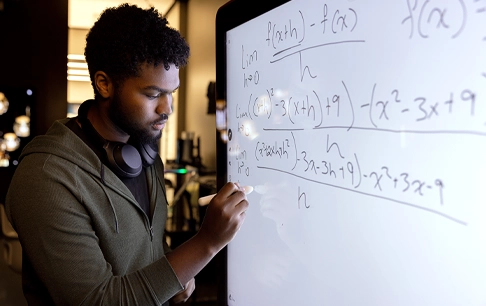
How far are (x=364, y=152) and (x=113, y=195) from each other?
2.09ft

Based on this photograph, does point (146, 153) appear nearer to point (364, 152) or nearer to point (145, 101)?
point (145, 101)

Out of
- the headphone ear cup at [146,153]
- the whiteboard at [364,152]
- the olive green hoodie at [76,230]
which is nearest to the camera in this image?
the whiteboard at [364,152]

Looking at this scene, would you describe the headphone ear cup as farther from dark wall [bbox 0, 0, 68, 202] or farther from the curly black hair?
dark wall [bbox 0, 0, 68, 202]

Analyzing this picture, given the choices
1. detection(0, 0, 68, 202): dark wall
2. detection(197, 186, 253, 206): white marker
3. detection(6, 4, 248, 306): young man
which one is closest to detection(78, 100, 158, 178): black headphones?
detection(6, 4, 248, 306): young man

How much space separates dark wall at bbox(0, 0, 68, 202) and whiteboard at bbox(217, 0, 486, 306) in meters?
3.78

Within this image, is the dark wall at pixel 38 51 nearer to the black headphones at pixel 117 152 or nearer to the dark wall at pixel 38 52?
the dark wall at pixel 38 52

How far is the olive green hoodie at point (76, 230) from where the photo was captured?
0.97 metres

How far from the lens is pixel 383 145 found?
0.77 metres

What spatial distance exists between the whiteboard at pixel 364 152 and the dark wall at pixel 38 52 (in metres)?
3.78

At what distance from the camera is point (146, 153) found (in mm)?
1315

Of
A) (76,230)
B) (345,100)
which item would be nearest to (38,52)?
(76,230)

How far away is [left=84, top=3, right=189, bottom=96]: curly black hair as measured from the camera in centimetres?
115

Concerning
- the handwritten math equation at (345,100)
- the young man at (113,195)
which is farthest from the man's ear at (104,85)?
the handwritten math equation at (345,100)

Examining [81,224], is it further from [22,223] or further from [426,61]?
[426,61]
